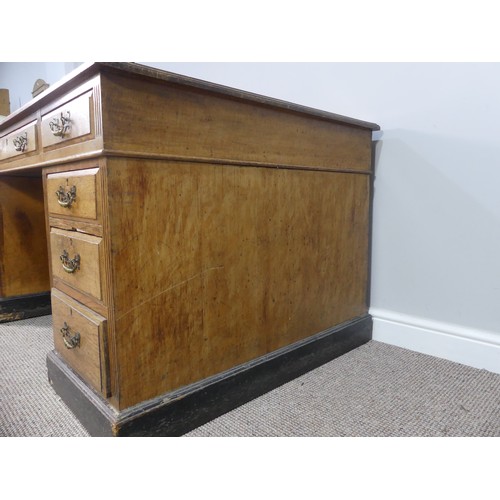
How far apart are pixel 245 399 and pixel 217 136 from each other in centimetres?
59

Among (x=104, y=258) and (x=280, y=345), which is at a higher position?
(x=104, y=258)

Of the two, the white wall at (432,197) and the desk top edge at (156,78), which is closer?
the desk top edge at (156,78)

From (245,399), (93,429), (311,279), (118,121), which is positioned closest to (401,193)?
(311,279)

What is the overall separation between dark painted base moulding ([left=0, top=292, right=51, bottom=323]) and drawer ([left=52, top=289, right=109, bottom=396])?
28.5 inches

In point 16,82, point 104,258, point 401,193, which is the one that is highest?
point 16,82

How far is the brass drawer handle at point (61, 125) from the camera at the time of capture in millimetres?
807

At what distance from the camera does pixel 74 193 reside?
0.81m

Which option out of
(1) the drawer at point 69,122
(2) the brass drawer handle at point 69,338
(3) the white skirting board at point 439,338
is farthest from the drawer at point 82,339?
(3) the white skirting board at point 439,338

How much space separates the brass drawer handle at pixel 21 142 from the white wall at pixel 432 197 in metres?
0.92

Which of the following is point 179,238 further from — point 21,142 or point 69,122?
point 21,142

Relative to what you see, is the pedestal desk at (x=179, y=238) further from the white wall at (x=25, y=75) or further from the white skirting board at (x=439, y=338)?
the white wall at (x=25, y=75)

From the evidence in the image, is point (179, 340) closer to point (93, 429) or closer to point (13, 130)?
point (93, 429)

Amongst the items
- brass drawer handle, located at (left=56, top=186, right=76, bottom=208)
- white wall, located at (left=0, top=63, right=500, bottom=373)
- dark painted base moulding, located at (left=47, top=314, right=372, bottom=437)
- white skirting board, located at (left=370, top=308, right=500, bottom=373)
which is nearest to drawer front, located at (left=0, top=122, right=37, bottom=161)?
brass drawer handle, located at (left=56, top=186, right=76, bottom=208)

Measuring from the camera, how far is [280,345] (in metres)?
1.04
